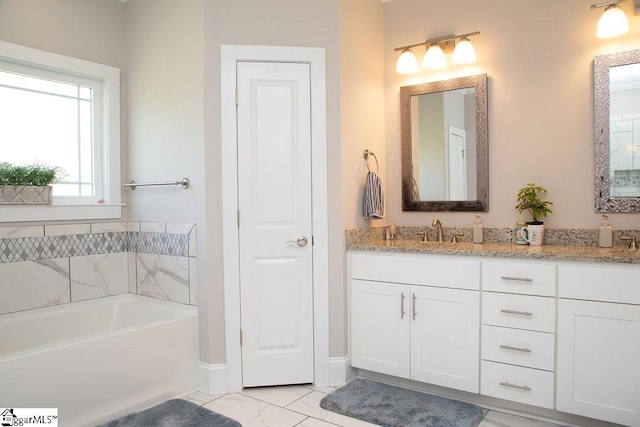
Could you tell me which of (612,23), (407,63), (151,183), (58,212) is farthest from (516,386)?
(58,212)

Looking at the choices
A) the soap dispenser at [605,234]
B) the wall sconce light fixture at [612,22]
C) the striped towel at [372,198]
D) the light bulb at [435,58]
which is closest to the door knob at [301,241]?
the striped towel at [372,198]

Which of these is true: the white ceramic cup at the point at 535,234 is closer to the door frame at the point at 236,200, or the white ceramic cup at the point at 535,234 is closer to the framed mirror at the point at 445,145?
the framed mirror at the point at 445,145

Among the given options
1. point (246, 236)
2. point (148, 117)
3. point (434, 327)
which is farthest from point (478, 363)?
point (148, 117)

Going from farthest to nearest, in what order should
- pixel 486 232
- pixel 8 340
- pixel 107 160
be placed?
pixel 107 160
pixel 486 232
pixel 8 340

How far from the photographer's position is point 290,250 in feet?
8.98

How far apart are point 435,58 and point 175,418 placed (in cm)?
265

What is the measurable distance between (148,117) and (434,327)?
7.40 ft

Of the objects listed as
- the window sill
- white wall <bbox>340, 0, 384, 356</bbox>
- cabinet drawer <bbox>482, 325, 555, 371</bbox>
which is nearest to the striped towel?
white wall <bbox>340, 0, 384, 356</bbox>

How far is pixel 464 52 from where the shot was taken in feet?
9.46

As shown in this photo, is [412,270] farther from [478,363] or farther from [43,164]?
[43,164]

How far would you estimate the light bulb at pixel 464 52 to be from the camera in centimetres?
288

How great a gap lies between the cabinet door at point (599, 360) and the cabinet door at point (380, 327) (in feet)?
2.65

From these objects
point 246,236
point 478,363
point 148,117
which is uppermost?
point 148,117

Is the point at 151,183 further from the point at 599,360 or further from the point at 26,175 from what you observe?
the point at 599,360
